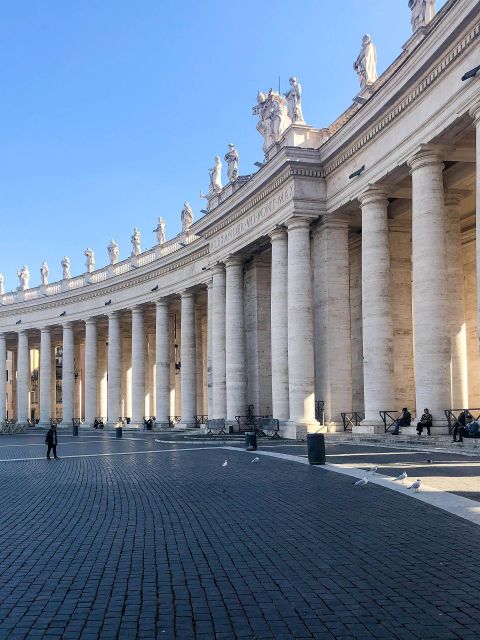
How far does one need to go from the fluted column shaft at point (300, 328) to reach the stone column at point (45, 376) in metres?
51.1

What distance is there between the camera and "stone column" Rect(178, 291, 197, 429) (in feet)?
197

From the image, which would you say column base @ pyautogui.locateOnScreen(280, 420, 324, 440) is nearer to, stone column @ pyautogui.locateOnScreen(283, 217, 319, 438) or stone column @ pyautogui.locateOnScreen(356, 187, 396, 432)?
stone column @ pyautogui.locateOnScreen(283, 217, 319, 438)

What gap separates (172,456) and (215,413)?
21455mm

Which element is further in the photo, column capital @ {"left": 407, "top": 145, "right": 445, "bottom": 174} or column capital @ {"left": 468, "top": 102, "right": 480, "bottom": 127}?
column capital @ {"left": 407, "top": 145, "right": 445, "bottom": 174}

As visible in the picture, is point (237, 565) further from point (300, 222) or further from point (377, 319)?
point (300, 222)

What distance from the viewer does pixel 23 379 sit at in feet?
286

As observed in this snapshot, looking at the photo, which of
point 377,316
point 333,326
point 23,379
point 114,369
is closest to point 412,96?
point 377,316

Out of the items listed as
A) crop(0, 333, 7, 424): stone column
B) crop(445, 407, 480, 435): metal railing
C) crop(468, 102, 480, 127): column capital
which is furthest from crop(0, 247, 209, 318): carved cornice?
crop(468, 102, 480, 127): column capital

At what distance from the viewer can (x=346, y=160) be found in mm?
37406

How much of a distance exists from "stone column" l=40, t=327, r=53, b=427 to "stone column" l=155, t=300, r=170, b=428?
77.9 ft

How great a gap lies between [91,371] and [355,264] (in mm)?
39684

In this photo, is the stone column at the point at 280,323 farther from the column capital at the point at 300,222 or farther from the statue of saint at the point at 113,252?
the statue of saint at the point at 113,252

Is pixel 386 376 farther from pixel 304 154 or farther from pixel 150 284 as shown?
pixel 150 284

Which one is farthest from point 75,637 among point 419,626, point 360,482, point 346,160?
point 346,160
